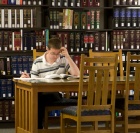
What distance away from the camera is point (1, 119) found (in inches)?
279

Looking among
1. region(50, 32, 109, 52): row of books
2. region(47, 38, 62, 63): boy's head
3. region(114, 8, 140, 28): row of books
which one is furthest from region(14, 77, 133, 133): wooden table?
region(114, 8, 140, 28): row of books

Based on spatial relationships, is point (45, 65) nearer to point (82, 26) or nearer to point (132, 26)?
point (82, 26)

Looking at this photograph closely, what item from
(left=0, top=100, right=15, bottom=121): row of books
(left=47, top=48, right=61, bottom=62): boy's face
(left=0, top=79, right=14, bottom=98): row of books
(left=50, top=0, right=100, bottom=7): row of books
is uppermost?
(left=50, top=0, right=100, bottom=7): row of books

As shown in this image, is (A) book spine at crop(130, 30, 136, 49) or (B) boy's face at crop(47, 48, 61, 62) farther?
(A) book spine at crop(130, 30, 136, 49)

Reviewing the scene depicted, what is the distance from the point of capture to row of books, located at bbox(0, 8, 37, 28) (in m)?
7.05

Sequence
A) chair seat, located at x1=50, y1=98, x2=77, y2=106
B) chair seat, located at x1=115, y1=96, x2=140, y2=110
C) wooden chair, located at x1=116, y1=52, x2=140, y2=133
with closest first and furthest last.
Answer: wooden chair, located at x1=116, y1=52, x2=140, y2=133 → chair seat, located at x1=115, y1=96, x2=140, y2=110 → chair seat, located at x1=50, y1=98, x2=77, y2=106

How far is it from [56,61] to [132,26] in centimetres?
231

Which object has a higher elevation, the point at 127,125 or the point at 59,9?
the point at 59,9

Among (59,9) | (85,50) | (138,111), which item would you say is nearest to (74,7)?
(59,9)

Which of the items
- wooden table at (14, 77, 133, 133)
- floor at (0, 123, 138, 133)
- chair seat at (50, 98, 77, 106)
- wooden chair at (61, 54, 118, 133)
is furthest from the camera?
floor at (0, 123, 138, 133)

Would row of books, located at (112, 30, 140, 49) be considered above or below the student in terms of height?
above

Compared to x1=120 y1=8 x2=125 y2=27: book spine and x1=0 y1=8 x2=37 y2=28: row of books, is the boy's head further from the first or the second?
x1=120 y1=8 x2=125 y2=27: book spine

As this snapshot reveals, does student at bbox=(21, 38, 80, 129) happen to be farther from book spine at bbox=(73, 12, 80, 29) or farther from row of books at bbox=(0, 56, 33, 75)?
book spine at bbox=(73, 12, 80, 29)

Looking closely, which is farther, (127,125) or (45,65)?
(45,65)
